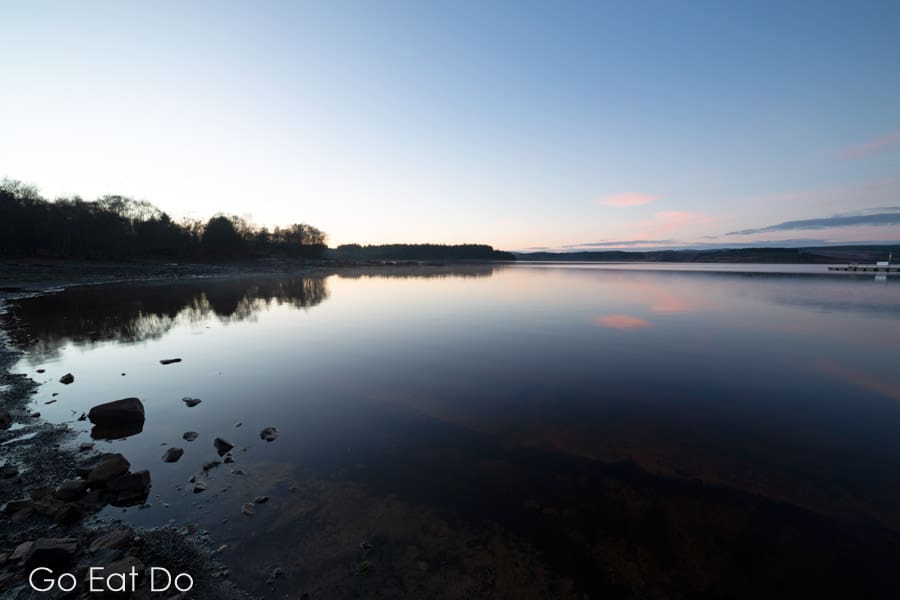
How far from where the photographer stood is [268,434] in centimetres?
785

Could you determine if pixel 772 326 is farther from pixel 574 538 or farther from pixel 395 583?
pixel 395 583

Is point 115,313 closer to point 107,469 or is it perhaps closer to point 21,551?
point 107,469

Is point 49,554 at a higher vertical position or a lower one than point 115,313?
lower

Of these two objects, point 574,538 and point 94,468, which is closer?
point 574,538

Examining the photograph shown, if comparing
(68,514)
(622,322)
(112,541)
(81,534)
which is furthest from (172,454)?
(622,322)

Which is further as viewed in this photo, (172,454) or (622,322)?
(622,322)

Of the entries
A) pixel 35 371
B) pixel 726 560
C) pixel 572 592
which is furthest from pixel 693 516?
pixel 35 371

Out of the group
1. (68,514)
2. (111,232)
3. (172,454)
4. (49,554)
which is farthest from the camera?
(111,232)

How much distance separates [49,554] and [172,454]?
283cm

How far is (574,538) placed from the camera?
496 centimetres

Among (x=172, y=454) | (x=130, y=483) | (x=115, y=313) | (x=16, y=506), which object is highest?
(x=115, y=313)

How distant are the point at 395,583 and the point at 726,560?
171 inches

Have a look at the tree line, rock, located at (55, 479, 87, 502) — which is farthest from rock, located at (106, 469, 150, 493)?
the tree line

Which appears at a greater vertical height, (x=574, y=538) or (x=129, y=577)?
(x=129, y=577)
